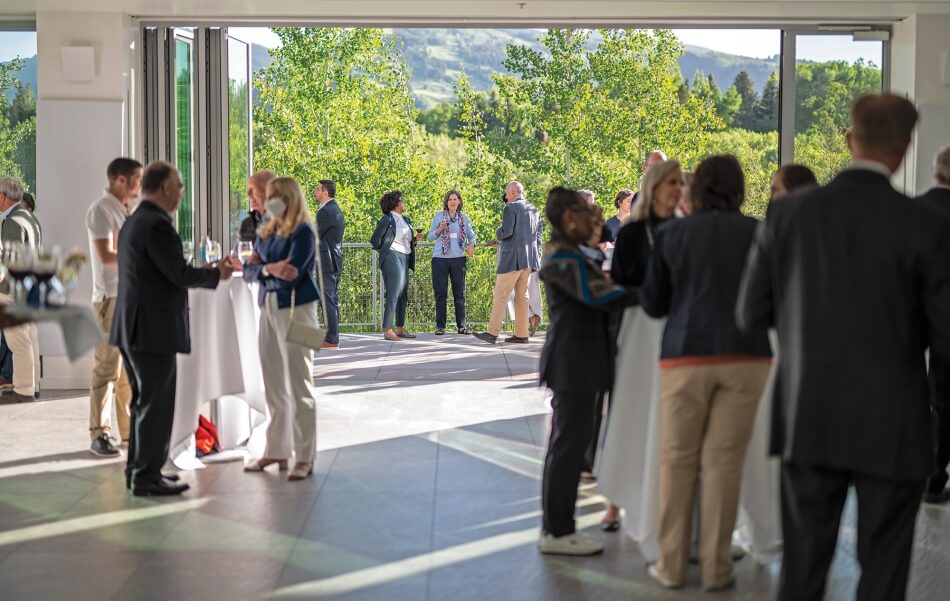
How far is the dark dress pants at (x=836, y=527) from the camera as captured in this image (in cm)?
321

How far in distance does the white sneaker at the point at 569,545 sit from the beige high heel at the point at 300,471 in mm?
1848

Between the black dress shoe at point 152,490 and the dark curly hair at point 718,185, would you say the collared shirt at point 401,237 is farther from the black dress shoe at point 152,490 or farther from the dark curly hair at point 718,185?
the dark curly hair at point 718,185

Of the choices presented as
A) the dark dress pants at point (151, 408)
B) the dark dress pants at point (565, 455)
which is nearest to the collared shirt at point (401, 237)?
the dark dress pants at point (151, 408)

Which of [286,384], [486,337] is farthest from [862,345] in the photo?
[486,337]

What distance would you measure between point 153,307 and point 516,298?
7.87m

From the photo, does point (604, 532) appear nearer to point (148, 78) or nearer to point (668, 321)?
point (668, 321)

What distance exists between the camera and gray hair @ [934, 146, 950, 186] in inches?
233

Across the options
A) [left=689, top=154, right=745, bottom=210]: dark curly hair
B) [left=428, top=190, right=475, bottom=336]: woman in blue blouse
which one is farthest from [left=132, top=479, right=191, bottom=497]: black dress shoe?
[left=428, top=190, right=475, bottom=336]: woman in blue blouse

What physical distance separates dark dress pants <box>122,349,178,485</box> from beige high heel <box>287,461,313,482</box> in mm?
690

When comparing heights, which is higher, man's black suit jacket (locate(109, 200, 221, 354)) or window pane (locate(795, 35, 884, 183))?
window pane (locate(795, 35, 884, 183))

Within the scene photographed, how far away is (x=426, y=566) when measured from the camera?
4.85 m

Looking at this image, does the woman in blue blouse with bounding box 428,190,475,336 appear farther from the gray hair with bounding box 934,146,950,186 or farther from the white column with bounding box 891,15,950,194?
the gray hair with bounding box 934,146,950,186

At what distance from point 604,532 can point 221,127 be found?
6443 mm

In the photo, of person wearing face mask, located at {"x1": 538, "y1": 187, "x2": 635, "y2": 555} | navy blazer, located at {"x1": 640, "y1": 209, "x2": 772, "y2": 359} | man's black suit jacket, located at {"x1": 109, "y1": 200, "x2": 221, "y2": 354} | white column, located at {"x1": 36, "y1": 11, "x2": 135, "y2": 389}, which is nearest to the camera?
navy blazer, located at {"x1": 640, "y1": 209, "x2": 772, "y2": 359}
